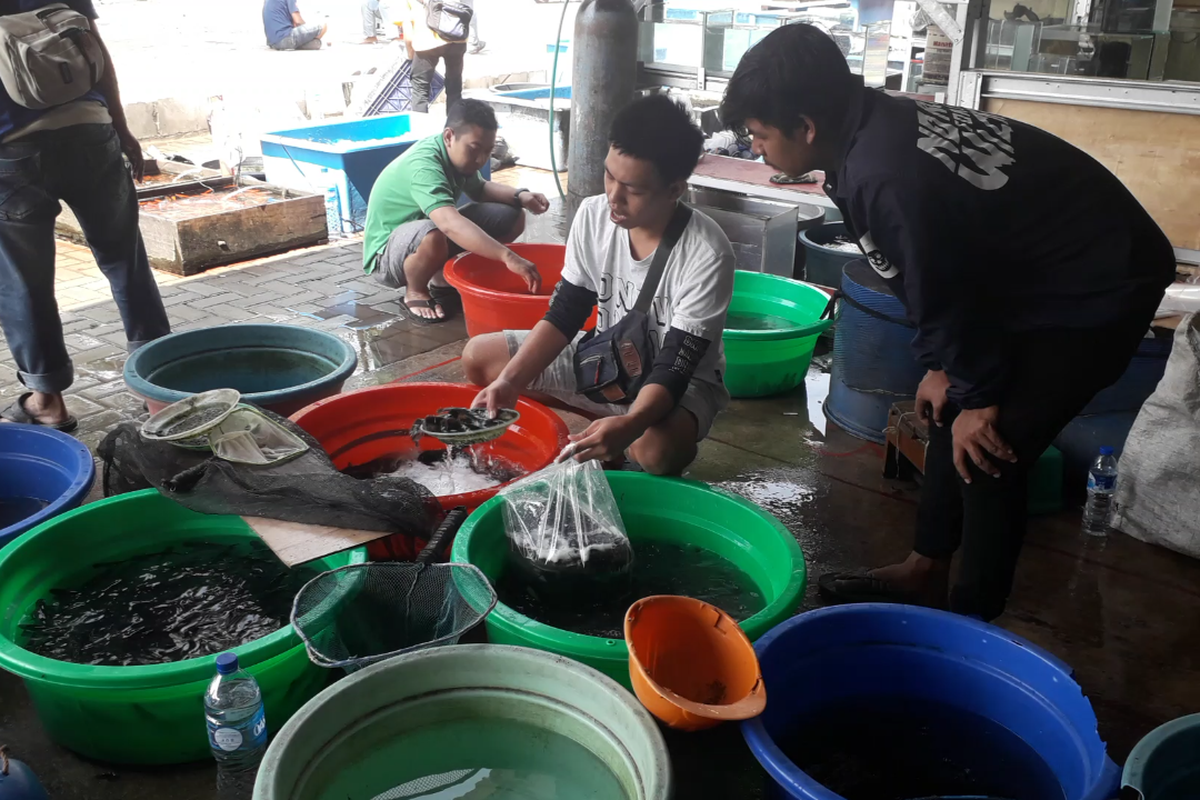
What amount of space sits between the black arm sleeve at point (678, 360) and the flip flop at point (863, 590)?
2.30ft

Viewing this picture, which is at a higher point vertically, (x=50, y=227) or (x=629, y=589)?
(x=50, y=227)

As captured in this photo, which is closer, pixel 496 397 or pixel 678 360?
pixel 678 360

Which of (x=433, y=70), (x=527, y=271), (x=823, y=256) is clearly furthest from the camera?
(x=433, y=70)

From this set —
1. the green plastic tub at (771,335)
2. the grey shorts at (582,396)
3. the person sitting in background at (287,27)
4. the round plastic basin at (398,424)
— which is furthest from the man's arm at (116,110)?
the person sitting in background at (287,27)

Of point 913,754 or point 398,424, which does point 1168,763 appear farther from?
point 398,424

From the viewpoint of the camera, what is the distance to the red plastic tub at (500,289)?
12.7ft

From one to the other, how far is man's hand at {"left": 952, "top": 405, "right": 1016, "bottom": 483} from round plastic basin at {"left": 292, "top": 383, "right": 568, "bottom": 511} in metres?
1.26

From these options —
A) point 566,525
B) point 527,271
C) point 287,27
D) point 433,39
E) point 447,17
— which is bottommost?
point 566,525

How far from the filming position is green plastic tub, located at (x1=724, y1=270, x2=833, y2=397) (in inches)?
148

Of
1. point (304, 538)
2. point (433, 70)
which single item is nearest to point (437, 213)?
point (304, 538)

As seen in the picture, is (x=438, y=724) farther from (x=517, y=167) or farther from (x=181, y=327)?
(x=517, y=167)

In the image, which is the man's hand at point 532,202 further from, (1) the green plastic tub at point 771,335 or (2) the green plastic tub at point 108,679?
(2) the green plastic tub at point 108,679

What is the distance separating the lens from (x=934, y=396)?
89.7 inches

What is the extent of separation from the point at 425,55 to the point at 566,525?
712 centimetres
